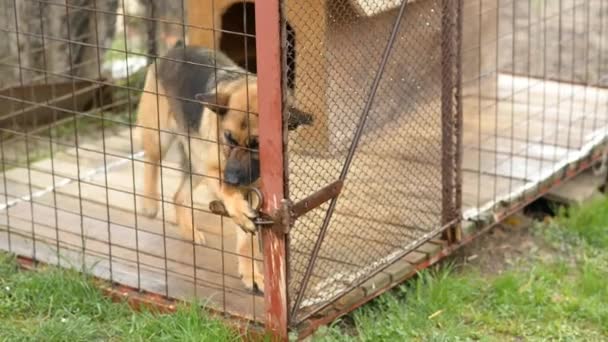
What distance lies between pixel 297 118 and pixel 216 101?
1.29 feet

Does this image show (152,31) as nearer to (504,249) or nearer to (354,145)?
(504,249)

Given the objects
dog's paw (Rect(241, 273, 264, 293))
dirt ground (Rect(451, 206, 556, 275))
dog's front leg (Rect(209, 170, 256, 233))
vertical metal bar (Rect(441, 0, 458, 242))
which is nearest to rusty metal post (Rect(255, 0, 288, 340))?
dog's front leg (Rect(209, 170, 256, 233))

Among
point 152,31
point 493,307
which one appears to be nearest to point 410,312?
point 493,307

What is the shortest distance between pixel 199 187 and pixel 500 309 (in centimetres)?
189

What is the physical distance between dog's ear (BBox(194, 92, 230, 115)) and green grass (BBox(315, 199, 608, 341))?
3.48ft

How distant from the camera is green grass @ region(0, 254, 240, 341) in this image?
4.88m

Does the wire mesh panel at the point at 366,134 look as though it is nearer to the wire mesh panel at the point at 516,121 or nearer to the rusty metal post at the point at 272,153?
the rusty metal post at the point at 272,153

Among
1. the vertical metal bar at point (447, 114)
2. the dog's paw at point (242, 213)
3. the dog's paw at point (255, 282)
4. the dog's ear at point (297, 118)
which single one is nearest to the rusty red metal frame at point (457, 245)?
the vertical metal bar at point (447, 114)

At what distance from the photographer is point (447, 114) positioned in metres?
5.56

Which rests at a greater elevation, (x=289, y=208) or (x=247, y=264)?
(x=289, y=208)

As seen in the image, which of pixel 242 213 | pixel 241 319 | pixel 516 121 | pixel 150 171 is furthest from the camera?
pixel 516 121

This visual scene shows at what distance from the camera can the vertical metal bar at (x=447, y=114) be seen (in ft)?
17.8

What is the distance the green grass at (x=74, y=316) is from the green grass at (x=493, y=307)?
0.57 m

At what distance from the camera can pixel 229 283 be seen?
527cm
